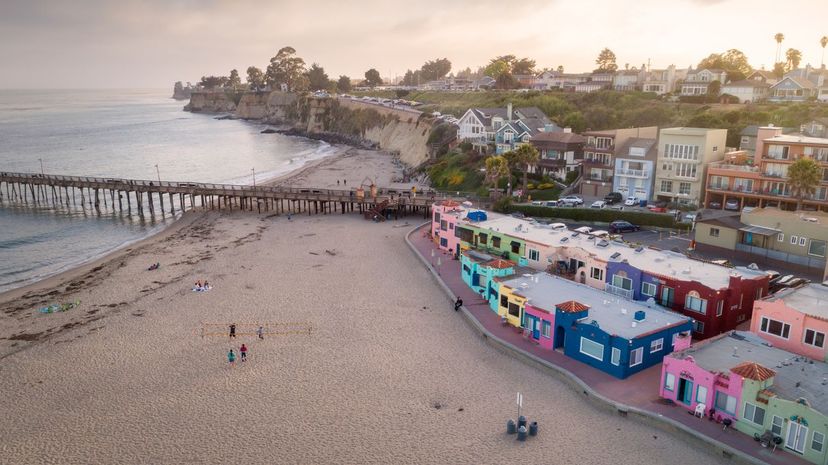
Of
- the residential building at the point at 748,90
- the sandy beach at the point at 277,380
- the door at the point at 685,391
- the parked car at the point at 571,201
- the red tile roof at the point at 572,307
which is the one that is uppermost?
the residential building at the point at 748,90

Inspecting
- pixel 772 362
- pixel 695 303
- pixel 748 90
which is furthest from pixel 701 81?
pixel 772 362

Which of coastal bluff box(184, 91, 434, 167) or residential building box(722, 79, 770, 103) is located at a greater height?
residential building box(722, 79, 770, 103)

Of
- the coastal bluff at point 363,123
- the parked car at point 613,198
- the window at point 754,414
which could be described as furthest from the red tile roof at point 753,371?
the coastal bluff at point 363,123

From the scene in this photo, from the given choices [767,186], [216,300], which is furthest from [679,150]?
[216,300]

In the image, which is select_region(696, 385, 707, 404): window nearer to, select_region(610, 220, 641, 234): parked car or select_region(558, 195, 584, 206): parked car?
select_region(610, 220, 641, 234): parked car

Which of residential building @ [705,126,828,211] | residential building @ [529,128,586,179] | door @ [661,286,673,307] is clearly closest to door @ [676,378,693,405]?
door @ [661,286,673,307]

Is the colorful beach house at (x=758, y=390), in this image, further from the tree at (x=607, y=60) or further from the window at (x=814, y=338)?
the tree at (x=607, y=60)
